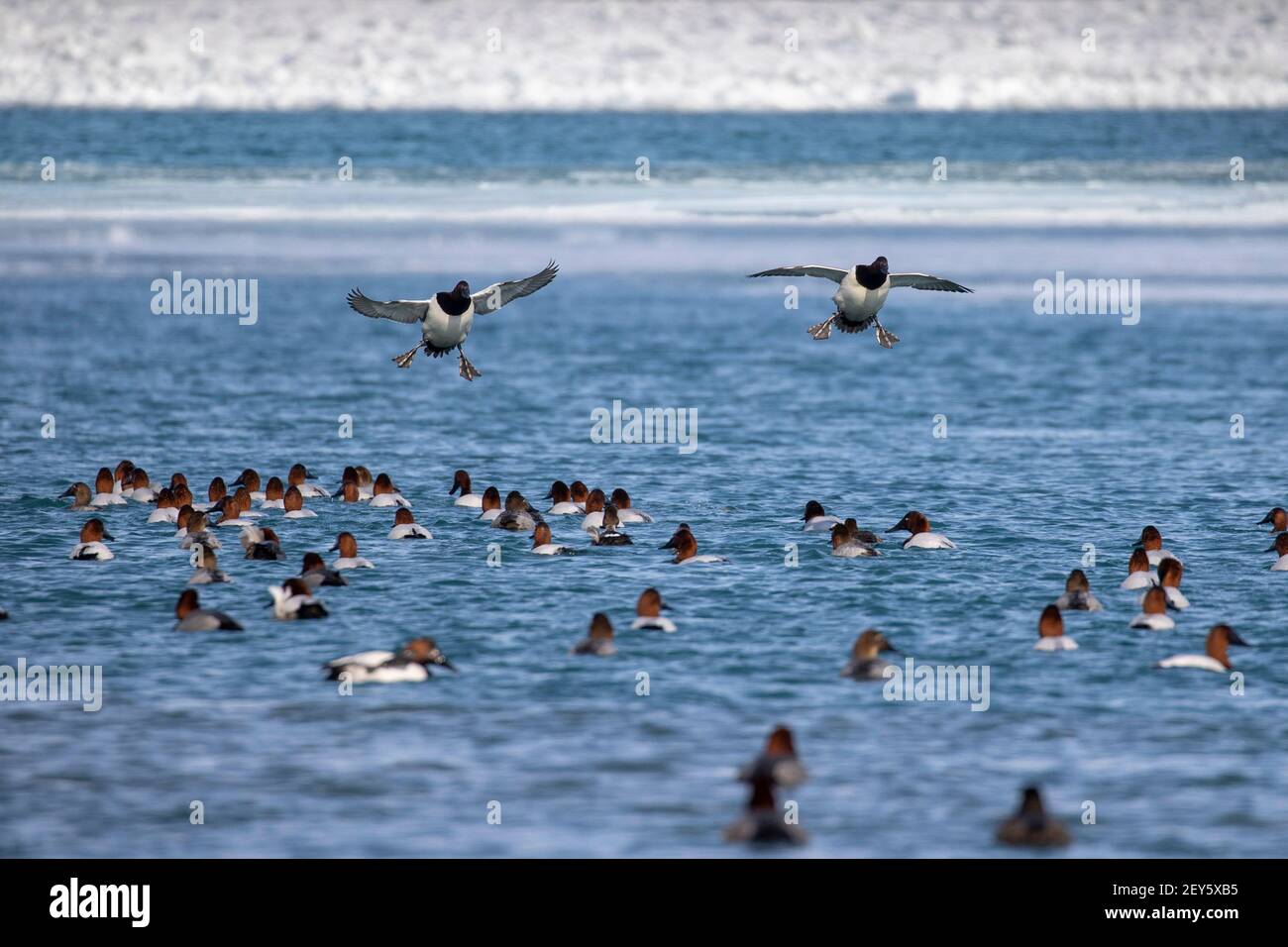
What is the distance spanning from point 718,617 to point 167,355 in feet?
96.0

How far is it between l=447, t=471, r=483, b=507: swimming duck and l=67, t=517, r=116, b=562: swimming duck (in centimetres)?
582

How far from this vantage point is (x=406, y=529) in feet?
86.2

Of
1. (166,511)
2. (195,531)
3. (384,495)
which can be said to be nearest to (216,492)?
(166,511)

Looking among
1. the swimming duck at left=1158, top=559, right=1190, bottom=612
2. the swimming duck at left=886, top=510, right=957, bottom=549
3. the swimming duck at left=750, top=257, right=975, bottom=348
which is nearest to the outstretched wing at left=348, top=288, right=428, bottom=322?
the swimming duck at left=750, top=257, right=975, bottom=348

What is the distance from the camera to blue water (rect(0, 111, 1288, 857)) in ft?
53.5

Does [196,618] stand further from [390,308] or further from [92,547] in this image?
[390,308]

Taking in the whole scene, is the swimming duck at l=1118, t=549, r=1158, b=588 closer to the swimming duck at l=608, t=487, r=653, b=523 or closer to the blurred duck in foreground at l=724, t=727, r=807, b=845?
the swimming duck at l=608, t=487, r=653, b=523

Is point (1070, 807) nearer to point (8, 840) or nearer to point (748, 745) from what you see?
point (748, 745)

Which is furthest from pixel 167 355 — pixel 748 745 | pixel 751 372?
pixel 748 745

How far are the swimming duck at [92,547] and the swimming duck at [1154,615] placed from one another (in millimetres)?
13269

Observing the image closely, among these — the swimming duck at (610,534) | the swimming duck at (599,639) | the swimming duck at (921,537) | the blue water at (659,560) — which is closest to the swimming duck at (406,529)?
the blue water at (659,560)

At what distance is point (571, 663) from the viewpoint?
20.4 meters

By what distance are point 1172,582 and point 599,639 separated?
7.19 meters
